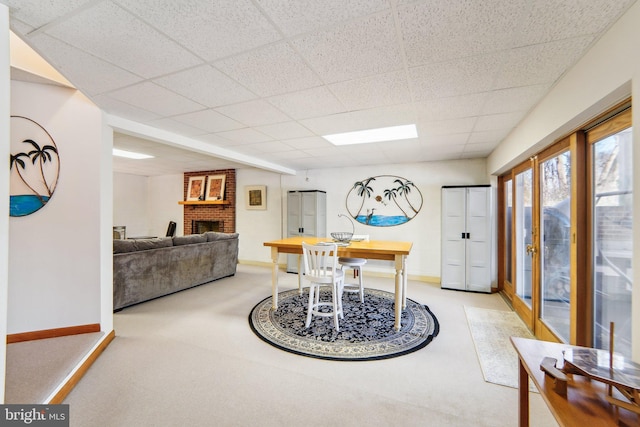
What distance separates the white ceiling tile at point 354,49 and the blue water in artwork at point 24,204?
288 centimetres

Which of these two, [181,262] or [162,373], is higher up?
[181,262]

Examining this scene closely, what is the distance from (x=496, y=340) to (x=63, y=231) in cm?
449

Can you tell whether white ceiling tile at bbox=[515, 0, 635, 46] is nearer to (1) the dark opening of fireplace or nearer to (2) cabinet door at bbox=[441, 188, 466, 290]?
(2) cabinet door at bbox=[441, 188, 466, 290]

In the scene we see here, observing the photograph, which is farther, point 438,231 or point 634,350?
point 438,231

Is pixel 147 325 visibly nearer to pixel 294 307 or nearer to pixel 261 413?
pixel 294 307

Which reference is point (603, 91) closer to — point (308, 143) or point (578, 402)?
point (578, 402)

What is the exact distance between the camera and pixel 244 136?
3408mm

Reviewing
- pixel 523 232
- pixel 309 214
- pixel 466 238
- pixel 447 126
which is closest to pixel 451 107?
pixel 447 126

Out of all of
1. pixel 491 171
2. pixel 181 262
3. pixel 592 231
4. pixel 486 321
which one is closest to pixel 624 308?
pixel 592 231

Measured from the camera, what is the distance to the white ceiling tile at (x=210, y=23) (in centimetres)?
124

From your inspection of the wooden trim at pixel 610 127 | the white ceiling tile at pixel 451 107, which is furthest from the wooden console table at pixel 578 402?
the white ceiling tile at pixel 451 107

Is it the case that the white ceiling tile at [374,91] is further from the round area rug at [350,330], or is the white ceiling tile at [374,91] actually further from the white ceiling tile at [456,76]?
the round area rug at [350,330]

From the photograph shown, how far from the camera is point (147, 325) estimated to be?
120 inches

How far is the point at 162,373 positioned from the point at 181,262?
240 cm
